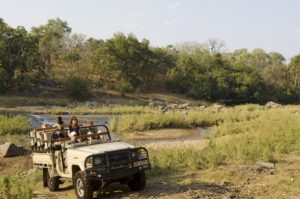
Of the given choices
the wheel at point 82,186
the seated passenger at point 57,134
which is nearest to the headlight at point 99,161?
the wheel at point 82,186

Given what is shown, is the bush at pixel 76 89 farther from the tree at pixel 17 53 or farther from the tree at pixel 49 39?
the tree at pixel 49 39

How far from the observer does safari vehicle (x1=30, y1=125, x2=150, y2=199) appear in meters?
10.2

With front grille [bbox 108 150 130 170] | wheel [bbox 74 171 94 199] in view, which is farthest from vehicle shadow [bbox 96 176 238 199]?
front grille [bbox 108 150 130 170]

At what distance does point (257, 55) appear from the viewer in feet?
349

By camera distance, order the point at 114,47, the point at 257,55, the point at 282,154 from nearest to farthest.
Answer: the point at 282,154
the point at 114,47
the point at 257,55

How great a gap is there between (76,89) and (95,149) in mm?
51340

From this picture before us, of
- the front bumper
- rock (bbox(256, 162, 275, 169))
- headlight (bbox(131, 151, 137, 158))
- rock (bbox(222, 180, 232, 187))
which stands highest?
headlight (bbox(131, 151, 137, 158))

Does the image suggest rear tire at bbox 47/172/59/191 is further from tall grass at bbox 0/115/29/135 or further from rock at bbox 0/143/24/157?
tall grass at bbox 0/115/29/135

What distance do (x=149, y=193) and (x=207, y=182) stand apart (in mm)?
1698

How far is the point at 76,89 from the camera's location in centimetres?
6119

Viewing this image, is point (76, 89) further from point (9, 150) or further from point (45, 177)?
point (45, 177)

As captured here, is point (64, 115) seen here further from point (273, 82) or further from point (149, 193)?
point (273, 82)

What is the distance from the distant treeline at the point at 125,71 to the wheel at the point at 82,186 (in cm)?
4950

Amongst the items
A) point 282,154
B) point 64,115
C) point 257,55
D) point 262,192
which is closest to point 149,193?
point 262,192
